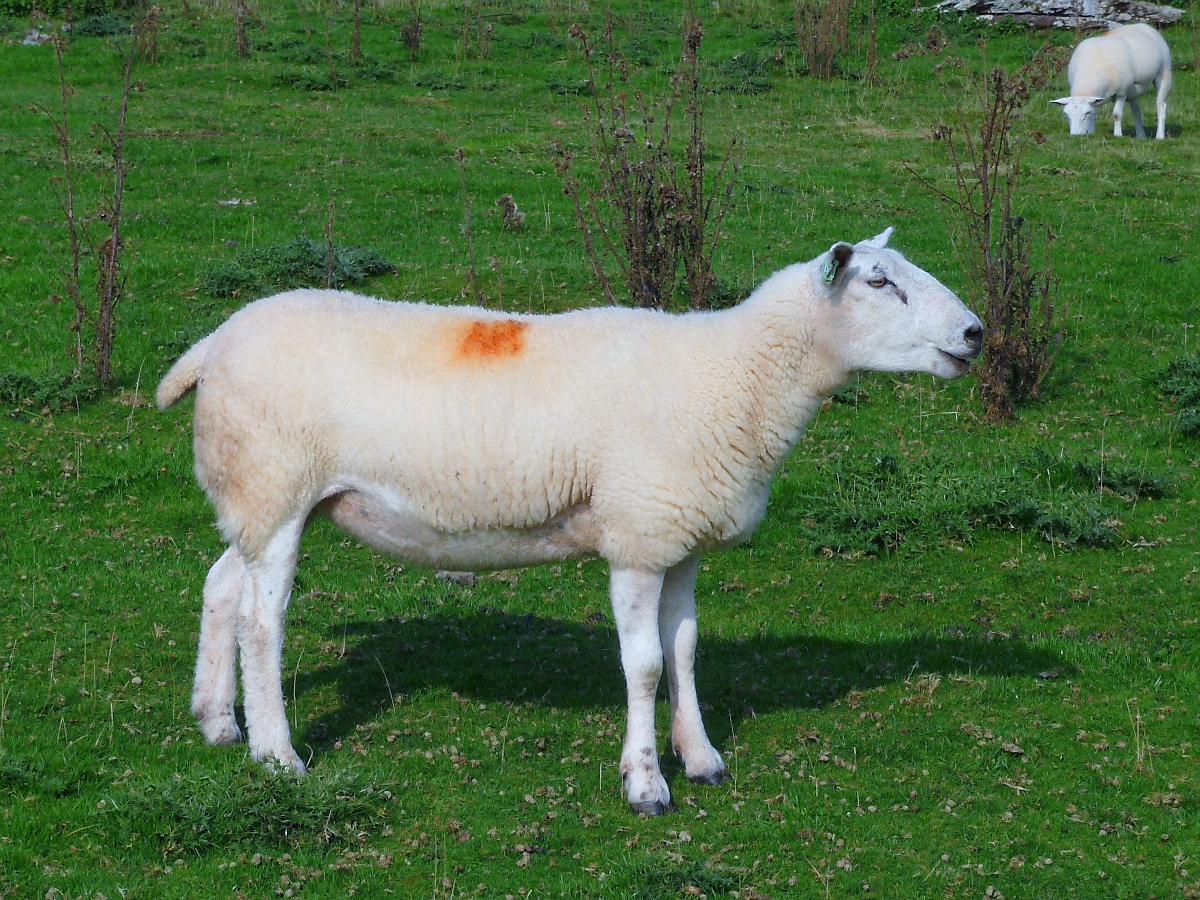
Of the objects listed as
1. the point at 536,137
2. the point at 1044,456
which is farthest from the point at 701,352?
the point at 536,137

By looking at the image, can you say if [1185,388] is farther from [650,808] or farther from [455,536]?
[455,536]

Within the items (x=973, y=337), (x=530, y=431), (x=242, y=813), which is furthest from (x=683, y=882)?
(x=973, y=337)

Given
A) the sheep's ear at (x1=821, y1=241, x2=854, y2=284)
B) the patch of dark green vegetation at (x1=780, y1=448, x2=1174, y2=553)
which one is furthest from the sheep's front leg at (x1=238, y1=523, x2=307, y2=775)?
the patch of dark green vegetation at (x1=780, y1=448, x2=1174, y2=553)

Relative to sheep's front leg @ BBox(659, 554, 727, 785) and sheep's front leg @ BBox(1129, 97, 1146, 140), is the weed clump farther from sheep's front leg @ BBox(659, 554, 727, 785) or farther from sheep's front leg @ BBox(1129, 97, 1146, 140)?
sheep's front leg @ BBox(1129, 97, 1146, 140)

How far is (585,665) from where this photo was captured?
7.79 meters

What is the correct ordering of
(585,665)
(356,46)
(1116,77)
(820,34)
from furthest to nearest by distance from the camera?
(820,34) < (356,46) < (1116,77) < (585,665)

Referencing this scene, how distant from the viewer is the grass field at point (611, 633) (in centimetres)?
569

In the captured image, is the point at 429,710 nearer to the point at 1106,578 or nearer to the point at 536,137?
the point at 1106,578

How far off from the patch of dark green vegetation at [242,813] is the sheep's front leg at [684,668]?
1476 millimetres

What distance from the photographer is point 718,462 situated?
20.7ft

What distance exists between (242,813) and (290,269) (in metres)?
8.62

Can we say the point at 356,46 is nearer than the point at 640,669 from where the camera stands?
No

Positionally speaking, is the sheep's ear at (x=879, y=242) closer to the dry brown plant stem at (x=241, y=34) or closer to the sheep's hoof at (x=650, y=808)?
the sheep's hoof at (x=650, y=808)

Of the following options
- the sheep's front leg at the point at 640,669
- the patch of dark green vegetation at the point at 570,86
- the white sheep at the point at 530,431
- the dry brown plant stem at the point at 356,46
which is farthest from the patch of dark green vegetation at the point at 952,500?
the dry brown plant stem at the point at 356,46
